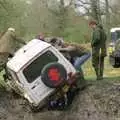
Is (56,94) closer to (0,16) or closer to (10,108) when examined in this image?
(10,108)

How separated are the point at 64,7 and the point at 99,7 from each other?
807 cm

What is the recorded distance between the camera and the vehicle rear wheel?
13.1m

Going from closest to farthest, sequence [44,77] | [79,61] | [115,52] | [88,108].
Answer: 1. [88,108]
2. [44,77]
3. [79,61]
4. [115,52]

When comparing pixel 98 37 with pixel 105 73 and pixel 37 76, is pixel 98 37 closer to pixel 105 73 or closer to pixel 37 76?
pixel 37 76

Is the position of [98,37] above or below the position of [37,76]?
above

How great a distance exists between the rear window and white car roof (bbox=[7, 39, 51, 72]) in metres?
0.16

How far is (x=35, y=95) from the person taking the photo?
515 inches

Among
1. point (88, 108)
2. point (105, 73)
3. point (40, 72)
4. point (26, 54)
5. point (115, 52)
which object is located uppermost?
point (26, 54)

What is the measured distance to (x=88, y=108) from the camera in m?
12.7

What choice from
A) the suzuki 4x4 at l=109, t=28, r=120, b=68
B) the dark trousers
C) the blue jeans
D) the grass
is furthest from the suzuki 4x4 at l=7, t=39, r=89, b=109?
the suzuki 4x4 at l=109, t=28, r=120, b=68

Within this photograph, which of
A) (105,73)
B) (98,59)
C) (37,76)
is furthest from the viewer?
(105,73)

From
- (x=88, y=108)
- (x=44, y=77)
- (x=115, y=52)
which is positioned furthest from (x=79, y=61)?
(x=115, y=52)

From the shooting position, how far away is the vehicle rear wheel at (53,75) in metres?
13.1

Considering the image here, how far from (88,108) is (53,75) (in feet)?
4.38
